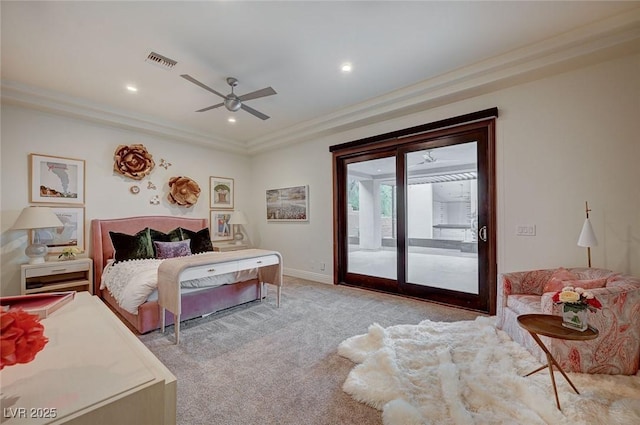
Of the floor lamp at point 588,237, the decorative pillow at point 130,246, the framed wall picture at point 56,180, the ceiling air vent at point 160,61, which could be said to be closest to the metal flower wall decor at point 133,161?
the framed wall picture at point 56,180

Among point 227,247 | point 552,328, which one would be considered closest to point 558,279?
point 552,328

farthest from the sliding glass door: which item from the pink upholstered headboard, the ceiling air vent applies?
the pink upholstered headboard

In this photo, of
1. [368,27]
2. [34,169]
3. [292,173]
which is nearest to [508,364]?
[368,27]

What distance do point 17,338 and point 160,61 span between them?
2974mm

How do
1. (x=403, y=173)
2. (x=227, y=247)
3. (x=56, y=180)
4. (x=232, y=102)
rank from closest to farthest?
(x=232, y=102)
(x=56, y=180)
(x=403, y=173)
(x=227, y=247)

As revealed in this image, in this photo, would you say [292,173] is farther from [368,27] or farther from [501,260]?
[501,260]

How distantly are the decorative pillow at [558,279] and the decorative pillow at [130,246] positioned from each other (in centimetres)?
497

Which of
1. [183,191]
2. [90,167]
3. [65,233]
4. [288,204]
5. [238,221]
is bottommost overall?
[65,233]

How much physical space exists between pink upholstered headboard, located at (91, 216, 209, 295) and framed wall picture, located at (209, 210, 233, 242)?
614 mm

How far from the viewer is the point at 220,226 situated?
569 cm

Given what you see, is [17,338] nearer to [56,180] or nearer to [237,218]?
[56,180]

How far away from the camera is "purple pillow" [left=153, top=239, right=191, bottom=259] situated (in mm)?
4059

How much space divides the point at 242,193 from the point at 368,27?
14.9 ft

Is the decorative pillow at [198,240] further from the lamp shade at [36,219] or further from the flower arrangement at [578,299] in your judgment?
the flower arrangement at [578,299]
